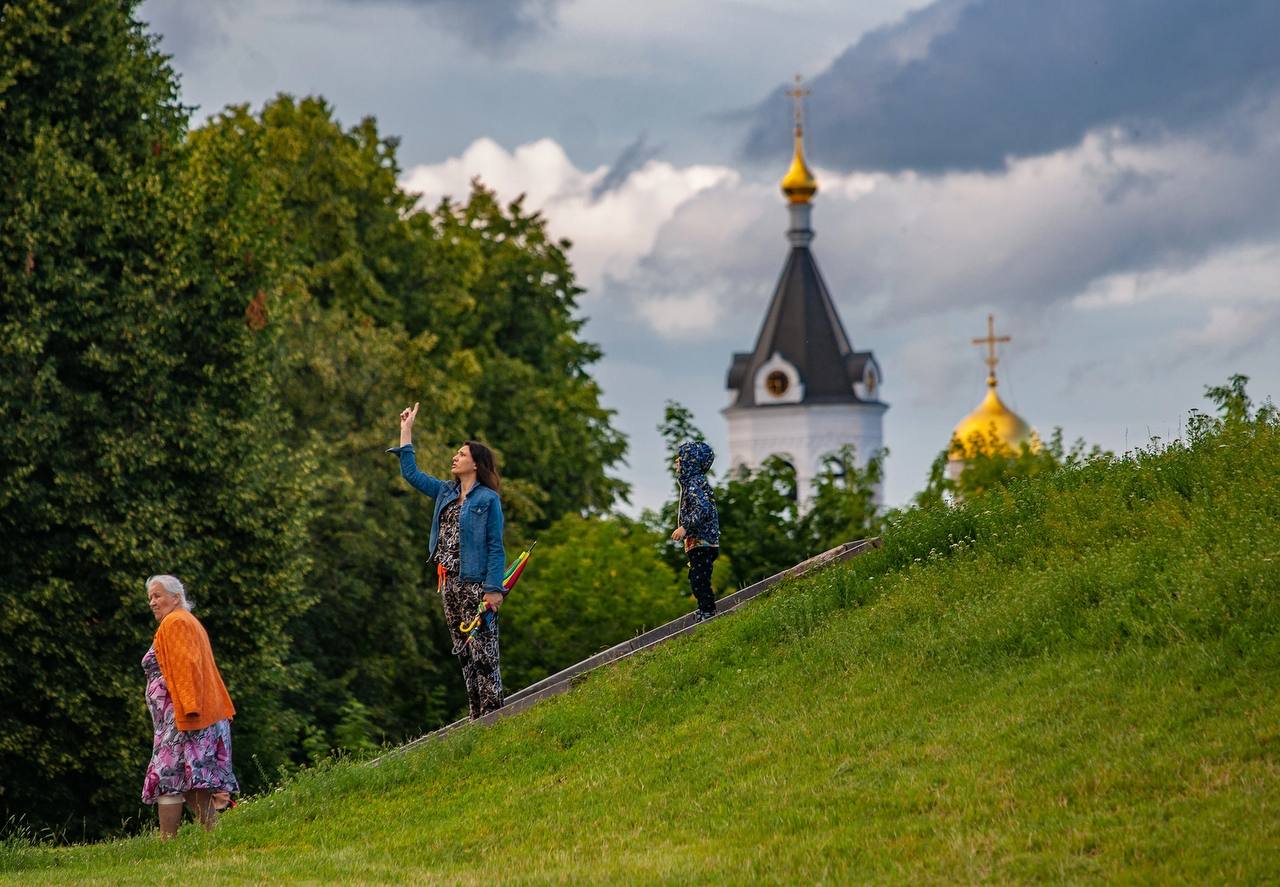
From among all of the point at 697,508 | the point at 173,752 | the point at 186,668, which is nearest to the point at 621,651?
the point at 697,508

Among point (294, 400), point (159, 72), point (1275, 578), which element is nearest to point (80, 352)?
point (159, 72)

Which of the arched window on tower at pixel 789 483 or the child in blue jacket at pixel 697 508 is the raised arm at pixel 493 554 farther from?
the arched window on tower at pixel 789 483

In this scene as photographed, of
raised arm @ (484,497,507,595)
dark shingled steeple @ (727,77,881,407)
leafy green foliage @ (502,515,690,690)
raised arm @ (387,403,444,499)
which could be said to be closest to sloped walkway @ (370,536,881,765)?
raised arm @ (484,497,507,595)

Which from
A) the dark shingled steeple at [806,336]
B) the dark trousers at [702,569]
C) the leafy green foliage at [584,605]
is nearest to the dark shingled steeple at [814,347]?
the dark shingled steeple at [806,336]

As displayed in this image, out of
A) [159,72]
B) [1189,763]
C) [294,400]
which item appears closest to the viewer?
[1189,763]

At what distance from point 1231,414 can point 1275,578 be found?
19.7ft

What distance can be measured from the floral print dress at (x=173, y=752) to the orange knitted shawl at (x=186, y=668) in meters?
0.11

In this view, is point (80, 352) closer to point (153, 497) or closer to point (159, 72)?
point (153, 497)

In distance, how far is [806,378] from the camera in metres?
109

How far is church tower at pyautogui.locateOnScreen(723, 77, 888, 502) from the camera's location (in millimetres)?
107938

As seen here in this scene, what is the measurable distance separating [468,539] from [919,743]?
430 cm

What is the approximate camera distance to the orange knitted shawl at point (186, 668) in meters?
12.7

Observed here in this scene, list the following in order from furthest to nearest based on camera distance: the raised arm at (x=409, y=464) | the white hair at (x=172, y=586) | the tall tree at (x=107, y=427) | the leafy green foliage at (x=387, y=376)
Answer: the leafy green foliage at (x=387, y=376)
the tall tree at (x=107, y=427)
the raised arm at (x=409, y=464)
the white hair at (x=172, y=586)

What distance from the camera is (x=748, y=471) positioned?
37.5m
